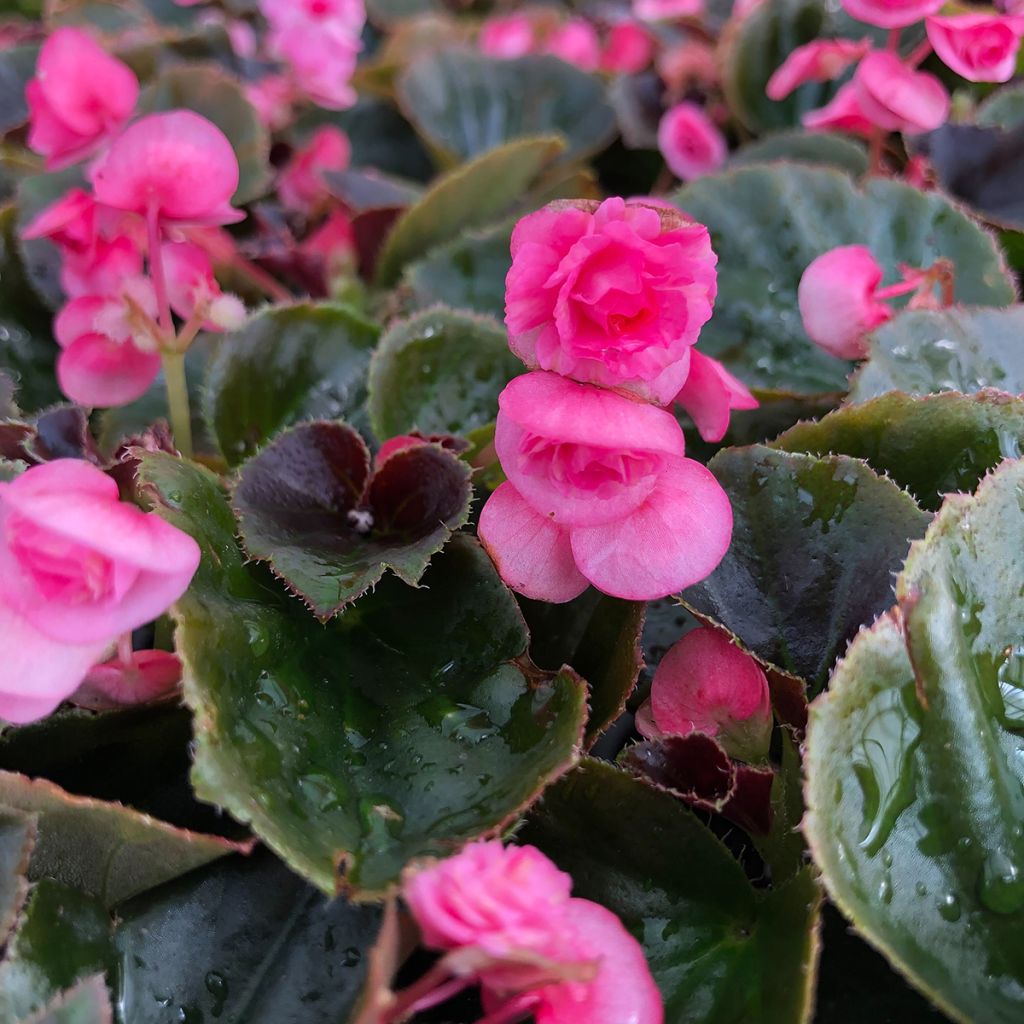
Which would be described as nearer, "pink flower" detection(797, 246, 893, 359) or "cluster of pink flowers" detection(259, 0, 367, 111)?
"pink flower" detection(797, 246, 893, 359)

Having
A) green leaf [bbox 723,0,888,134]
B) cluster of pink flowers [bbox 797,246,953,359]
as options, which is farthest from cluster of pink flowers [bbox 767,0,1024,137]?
green leaf [bbox 723,0,888,134]

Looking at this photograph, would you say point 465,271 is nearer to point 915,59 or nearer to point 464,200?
point 464,200

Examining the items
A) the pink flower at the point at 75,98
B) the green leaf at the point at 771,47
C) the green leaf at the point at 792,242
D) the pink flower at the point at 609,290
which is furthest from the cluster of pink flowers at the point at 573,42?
the pink flower at the point at 609,290

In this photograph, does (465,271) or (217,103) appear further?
(217,103)

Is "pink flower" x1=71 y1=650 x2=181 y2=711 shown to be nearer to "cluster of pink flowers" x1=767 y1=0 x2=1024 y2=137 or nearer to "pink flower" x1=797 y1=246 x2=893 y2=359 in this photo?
"pink flower" x1=797 y1=246 x2=893 y2=359

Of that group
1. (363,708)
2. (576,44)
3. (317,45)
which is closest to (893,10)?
(363,708)
